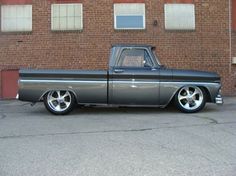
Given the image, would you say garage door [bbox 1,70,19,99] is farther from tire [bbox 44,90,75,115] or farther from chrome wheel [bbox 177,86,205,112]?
chrome wheel [bbox 177,86,205,112]

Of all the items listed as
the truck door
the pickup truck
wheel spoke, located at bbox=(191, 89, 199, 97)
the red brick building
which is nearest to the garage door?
the red brick building

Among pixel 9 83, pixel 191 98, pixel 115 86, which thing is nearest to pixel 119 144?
pixel 115 86

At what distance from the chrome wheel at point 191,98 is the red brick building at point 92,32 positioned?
5.21 m

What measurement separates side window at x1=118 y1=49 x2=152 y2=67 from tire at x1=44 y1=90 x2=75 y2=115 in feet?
5.17

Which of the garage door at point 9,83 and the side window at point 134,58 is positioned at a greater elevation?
the side window at point 134,58

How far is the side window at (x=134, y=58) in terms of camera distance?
11.3 metres

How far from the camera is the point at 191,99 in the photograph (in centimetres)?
1138

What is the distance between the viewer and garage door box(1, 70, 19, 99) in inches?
645

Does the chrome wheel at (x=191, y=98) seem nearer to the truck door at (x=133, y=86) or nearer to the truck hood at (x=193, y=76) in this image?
the truck hood at (x=193, y=76)

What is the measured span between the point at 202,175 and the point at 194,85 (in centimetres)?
584

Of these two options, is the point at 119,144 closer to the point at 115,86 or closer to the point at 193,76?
the point at 115,86

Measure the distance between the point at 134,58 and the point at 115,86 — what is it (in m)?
0.94

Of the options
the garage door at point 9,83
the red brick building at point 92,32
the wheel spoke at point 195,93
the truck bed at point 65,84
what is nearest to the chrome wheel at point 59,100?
the truck bed at point 65,84

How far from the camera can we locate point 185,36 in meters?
16.5
